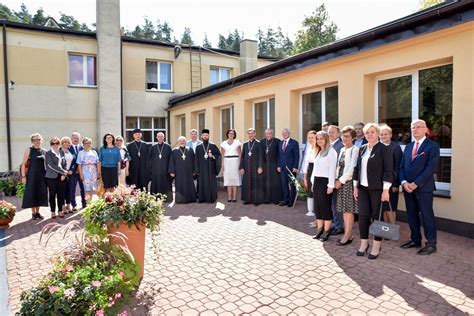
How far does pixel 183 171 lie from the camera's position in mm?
9727

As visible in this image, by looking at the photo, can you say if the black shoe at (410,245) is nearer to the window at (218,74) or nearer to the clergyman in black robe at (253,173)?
the clergyman in black robe at (253,173)

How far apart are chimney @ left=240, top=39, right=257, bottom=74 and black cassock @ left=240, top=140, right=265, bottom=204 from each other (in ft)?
39.4

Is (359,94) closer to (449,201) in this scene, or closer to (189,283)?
(449,201)

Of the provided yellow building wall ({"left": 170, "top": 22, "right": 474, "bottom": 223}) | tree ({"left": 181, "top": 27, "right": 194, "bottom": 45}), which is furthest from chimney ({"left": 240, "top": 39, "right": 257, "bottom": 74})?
tree ({"left": 181, "top": 27, "right": 194, "bottom": 45})

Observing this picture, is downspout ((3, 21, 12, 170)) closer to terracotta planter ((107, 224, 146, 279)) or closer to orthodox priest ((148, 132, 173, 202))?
orthodox priest ((148, 132, 173, 202))

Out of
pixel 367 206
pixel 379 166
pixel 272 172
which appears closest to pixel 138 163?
pixel 272 172

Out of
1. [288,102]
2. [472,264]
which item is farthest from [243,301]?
[288,102]

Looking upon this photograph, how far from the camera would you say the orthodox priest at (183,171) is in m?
9.70

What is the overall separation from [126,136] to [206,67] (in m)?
6.00

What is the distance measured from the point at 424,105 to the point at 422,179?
237 cm

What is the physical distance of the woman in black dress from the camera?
A: 768 cm

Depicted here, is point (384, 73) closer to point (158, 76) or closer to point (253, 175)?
point (253, 175)

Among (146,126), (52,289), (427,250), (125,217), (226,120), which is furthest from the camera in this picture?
(146,126)

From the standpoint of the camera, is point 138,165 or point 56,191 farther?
point 138,165
